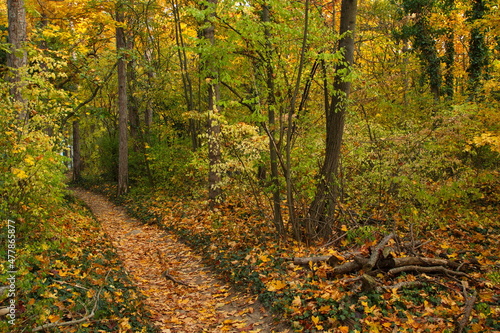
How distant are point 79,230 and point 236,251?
12.7ft

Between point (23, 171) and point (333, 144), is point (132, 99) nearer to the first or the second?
point (333, 144)

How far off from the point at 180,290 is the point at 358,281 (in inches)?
132

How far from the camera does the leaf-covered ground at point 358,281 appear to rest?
4348 millimetres

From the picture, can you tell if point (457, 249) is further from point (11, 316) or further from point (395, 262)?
point (11, 316)

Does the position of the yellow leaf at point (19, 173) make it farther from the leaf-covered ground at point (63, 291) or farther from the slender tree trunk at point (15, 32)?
the slender tree trunk at point (15, 32)

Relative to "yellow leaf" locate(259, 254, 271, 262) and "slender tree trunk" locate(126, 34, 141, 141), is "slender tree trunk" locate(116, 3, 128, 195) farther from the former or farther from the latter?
"yellow leaf" locate(259, 254, 271, 262)

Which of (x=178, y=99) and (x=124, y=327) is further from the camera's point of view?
(x=178, y=99)

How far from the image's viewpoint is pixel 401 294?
4.89m

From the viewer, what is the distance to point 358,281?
5207 mm

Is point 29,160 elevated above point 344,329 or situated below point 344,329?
above

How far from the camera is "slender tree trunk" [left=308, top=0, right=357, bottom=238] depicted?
22.7ft

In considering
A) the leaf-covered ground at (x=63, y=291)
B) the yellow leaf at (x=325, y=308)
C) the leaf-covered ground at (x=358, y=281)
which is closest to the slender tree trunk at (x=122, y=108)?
the leaf-covered ground at (x=358, y=281)

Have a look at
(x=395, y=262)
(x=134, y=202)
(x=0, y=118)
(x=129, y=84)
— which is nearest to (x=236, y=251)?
(x=395, y=262)

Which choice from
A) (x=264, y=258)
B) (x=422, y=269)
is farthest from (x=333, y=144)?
(x=422, y=269)
